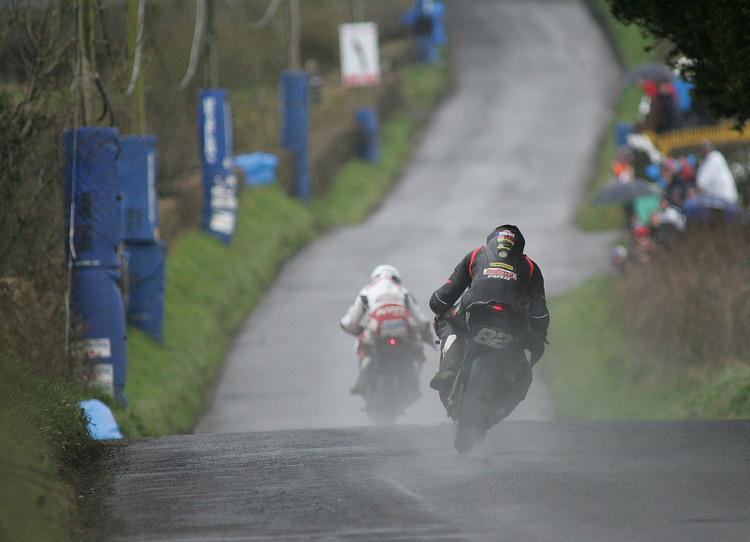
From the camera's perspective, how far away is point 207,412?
55.4ft

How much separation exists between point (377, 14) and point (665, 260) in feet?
128

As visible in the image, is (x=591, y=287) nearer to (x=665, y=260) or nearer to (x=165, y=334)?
(x=665, y=260)

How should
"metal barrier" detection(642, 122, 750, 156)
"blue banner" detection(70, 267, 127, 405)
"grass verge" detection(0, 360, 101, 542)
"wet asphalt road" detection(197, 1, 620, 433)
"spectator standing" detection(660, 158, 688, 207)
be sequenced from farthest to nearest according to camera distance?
1. "metal barrier" detection(642, 122, 750, 156)
2. "spectator standing" detection(660, 158, 688, 207)
3. "wet asphalt road" detection(197, 1, 620, 433)
4. "blue banner" detection(70, 267, 127, 405)
5. "grass verge" detection(0, 360, 101, 542)

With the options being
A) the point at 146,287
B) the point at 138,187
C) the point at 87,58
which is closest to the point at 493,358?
the point at 87,58

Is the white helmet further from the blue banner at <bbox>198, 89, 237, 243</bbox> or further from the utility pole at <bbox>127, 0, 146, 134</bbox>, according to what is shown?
the blue banner at <bbox>198, 89, 237, 243</bbox>

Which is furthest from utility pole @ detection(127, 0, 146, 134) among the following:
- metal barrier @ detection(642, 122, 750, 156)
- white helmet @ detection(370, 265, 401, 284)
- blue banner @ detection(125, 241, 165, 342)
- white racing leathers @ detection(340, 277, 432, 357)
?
metal barrier @ detection(642, 122, 750, 156)

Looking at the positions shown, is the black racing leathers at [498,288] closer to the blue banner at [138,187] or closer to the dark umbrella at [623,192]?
the blue banner at [138,187]

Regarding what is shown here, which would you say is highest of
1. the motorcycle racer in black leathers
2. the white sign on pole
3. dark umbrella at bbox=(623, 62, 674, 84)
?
the motorcycle racer in black leathers

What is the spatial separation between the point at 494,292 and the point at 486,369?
22.6 inches

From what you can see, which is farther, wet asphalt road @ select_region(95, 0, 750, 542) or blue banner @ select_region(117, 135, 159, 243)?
blue banner @ select_region(117, 135, 159, 243)

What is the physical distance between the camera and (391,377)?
13.0m

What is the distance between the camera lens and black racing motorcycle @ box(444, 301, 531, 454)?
30.4 feet

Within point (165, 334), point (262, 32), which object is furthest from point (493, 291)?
point (262, 32)

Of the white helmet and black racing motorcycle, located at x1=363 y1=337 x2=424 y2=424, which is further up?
the white helmet
